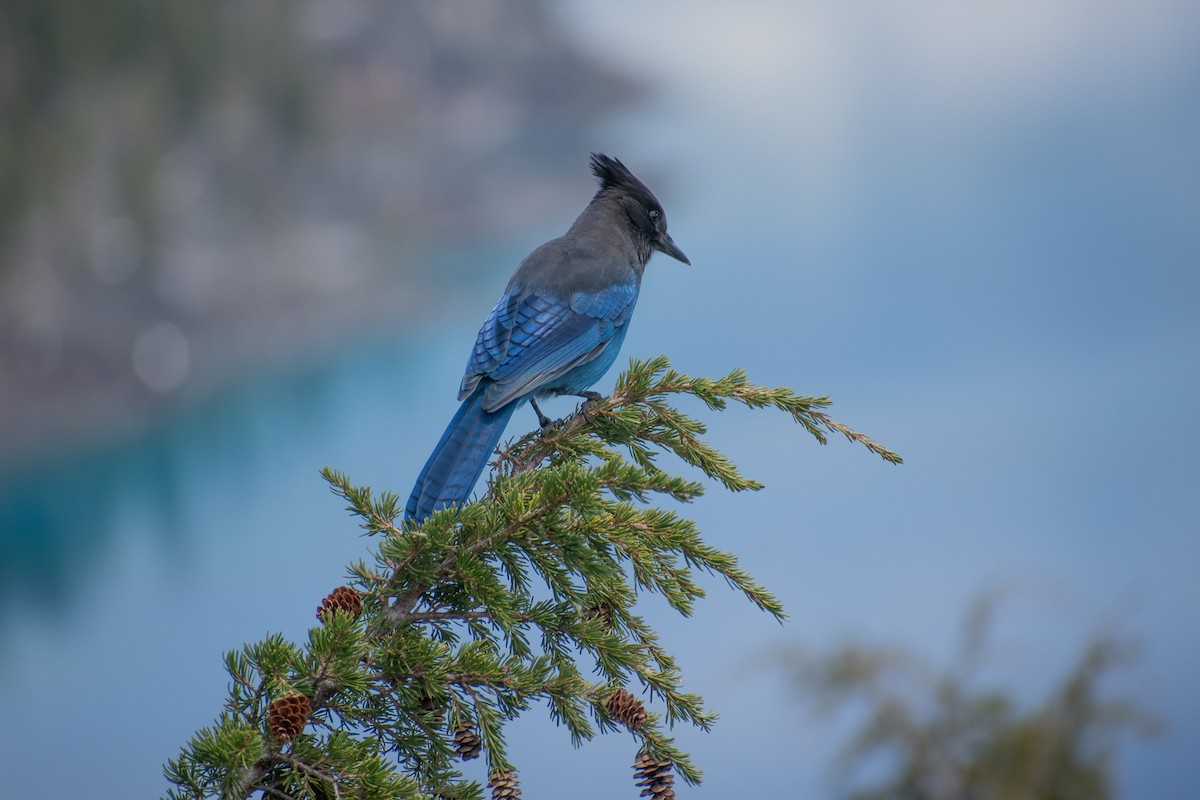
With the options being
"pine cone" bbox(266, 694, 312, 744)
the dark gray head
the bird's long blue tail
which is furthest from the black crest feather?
"pine cone" bbox(266, 694, 312, 744)

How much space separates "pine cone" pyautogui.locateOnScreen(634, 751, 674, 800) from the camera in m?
1.12

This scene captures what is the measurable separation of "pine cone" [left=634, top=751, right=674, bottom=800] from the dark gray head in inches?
59.4

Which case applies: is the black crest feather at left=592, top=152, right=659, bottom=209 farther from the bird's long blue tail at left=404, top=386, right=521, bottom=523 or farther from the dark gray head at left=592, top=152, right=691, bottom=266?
the bird's long blue tail at left=404, top=386, right=521, bottom=523

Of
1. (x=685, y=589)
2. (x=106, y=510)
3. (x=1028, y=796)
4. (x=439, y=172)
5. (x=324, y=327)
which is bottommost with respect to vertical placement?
(x=1028, y=796)

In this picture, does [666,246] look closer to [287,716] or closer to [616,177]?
[616,177]

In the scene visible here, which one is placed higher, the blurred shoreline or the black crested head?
the blurred shoreline

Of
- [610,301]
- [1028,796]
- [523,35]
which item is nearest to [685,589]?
[610,301]

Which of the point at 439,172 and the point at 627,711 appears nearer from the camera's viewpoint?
the point at 627,711

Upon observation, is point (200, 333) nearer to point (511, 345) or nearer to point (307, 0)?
point (307, 0)

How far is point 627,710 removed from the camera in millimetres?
1131

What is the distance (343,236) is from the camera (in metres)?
4.11

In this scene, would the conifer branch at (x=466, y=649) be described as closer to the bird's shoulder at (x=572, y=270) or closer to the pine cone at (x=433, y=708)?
the pine cone at (x=433, y=708)

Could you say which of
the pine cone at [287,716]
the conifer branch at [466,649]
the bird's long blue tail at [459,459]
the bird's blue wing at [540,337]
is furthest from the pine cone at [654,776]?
the bird's blue wing at [540,337]

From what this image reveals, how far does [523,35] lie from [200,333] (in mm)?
1532
